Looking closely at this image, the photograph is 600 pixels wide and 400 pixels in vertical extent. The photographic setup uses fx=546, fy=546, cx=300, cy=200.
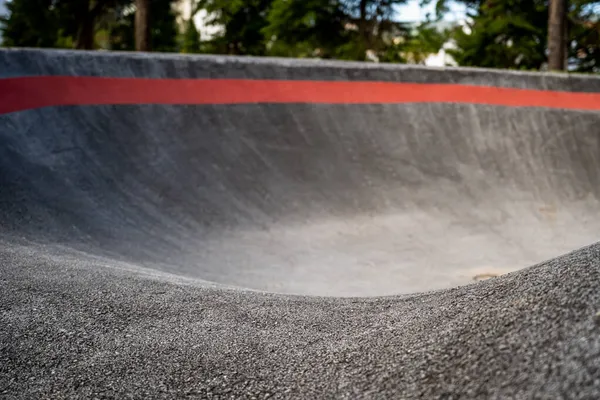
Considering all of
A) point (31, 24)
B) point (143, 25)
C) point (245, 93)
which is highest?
point (31, 24)

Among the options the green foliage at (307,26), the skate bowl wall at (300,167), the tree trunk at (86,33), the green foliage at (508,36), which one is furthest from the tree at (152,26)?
the skate bowl wall at (300,167)

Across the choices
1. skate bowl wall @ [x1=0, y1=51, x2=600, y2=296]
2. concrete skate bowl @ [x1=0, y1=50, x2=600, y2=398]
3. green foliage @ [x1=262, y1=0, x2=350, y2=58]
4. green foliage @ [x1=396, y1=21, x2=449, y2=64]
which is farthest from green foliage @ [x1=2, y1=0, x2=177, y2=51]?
concrete skate bowl @ [x1=0, y1=50, x2=600, y2=398]

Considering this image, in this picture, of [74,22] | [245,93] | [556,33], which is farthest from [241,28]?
[245,93]

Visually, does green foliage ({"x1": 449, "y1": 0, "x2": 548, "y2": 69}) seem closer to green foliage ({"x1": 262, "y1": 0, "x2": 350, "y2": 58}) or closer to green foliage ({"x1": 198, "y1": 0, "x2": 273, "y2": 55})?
green foliage ({"x1": 262, "y1": 0, "x2": 350, "y2": 58})

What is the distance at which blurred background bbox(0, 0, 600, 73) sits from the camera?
52.9 feet

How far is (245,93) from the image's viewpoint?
7.33m

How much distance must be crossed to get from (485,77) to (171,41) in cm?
1930

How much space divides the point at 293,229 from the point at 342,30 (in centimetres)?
1384

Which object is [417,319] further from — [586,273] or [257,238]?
[257,238]

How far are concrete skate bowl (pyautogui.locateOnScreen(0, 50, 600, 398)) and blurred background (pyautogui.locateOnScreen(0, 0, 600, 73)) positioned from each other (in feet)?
17.1

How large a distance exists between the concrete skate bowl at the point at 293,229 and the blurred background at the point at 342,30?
5.21 meters

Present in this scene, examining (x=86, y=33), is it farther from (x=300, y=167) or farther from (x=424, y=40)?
(x=300, y=167)

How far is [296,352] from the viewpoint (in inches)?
89.4

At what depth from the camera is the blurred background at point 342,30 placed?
16.1 metres
